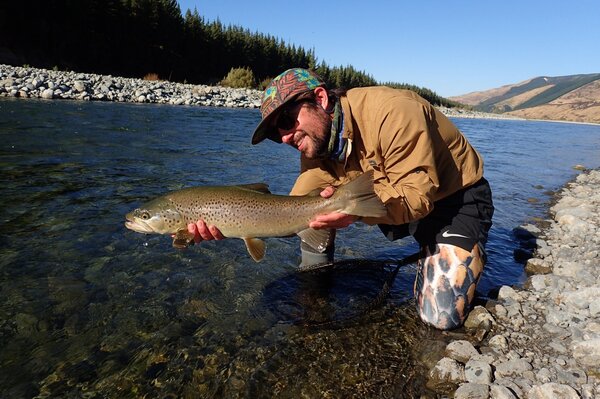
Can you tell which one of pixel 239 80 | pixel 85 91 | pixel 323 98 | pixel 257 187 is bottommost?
pixel 257 187

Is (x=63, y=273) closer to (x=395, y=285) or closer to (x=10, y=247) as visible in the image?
(x=10, y=247)

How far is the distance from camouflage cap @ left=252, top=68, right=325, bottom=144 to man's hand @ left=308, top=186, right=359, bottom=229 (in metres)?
0.60

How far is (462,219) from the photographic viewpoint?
11.5 ft

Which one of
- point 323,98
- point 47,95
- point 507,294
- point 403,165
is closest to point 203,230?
point 323,98

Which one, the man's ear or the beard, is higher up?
the man's ear

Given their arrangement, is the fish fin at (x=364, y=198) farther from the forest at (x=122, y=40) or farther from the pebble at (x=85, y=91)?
the forest at (x=122, y=40)

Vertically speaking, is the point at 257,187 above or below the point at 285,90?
below

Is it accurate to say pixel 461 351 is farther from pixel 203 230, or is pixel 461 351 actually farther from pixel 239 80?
pixel 239 80

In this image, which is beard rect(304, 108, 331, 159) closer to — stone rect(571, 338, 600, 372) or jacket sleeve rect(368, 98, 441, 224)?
jacket sleeve rect(368, 98, 441, 224)

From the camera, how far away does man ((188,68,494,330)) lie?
274 cm

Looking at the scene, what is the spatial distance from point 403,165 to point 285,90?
0.90 m

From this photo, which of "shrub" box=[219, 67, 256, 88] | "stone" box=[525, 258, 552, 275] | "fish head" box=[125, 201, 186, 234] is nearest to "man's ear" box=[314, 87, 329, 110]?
"fish head" box=[125, 201, 186, 234]

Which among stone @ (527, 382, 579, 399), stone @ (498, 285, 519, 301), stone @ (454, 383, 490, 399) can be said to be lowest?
stone @ (454, 383, 490, 399)

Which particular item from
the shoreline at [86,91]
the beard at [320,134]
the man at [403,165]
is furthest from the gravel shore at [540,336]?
the shoreline at [86,91]
